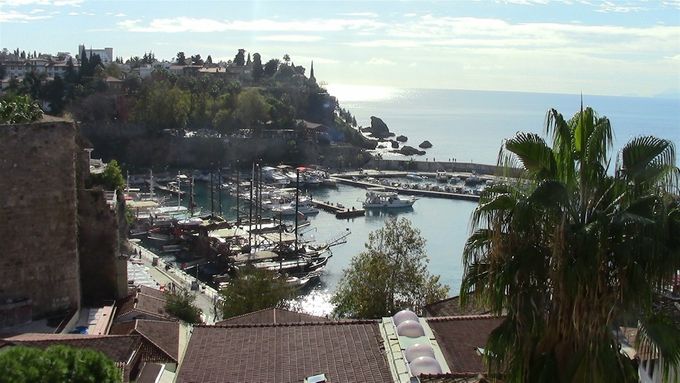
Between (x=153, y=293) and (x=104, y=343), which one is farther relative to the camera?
(x=153, y=293)

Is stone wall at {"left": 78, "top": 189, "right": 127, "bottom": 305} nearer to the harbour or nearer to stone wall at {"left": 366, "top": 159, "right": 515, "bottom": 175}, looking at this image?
the harbour

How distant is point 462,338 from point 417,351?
195 cm

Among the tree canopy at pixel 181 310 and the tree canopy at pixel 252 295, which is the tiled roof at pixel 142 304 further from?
the tree canopy at pixel 252 295

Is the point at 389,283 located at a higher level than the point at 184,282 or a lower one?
higher

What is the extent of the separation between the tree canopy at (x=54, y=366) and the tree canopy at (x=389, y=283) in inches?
691

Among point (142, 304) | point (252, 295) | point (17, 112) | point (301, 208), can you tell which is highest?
point (17, 112)

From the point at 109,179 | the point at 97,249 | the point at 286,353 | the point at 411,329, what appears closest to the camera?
the point at 286,353

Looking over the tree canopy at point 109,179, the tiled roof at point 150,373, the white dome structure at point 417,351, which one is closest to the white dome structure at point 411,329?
the white dome structure at point 417,351

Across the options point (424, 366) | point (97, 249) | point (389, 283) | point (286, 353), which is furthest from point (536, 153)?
point (389, 283)

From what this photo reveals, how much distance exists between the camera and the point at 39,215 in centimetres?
1867

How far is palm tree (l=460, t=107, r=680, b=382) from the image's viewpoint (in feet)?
20.3

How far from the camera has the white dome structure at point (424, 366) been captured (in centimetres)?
1154

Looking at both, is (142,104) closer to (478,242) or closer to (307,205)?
(307,205)

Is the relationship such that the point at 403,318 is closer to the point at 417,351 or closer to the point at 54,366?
the point at 417,351
